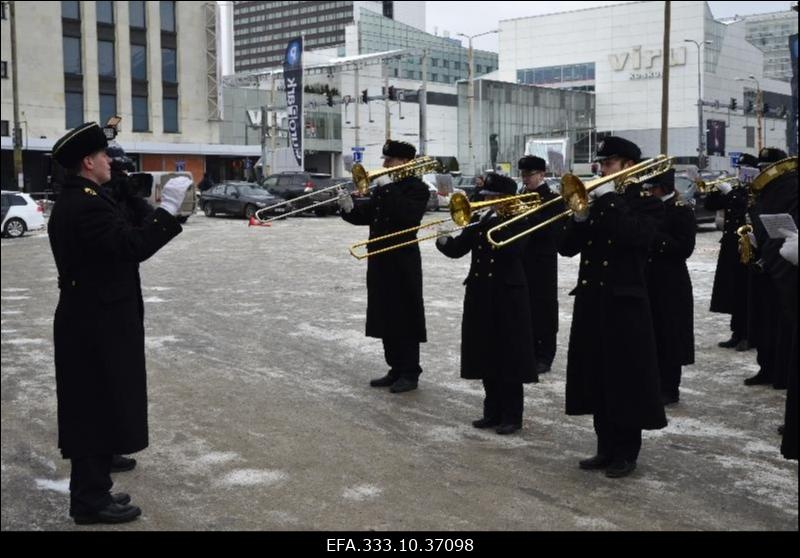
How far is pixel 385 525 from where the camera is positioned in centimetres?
483

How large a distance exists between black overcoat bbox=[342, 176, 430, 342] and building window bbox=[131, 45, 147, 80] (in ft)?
56.0

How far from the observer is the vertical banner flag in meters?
40.2

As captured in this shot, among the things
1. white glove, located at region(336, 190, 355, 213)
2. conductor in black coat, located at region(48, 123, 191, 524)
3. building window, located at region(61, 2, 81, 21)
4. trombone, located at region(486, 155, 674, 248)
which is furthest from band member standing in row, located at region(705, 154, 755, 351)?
building window, located at region(61, 2, 81, 21)

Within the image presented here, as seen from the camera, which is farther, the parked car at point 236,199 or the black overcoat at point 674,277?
the parked car at point 236,199

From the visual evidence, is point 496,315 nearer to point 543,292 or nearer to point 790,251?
point 543,292

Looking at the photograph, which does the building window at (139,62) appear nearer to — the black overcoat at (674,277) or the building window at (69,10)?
the building window at (69,10)

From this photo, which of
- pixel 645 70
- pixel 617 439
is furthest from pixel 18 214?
pixel 645 70

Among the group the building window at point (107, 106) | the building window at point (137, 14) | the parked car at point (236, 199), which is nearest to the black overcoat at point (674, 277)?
the building window at point (137, 14)

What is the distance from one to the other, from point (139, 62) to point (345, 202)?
18.7 metres

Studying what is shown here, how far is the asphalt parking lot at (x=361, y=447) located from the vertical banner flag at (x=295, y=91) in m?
29.1

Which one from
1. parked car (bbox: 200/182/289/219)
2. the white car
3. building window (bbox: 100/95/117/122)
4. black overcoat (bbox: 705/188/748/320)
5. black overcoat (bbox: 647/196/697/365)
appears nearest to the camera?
black overcoat (bbox: 647/196/697/365)

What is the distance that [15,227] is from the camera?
2619 centimetres

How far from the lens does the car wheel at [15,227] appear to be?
1024 inches

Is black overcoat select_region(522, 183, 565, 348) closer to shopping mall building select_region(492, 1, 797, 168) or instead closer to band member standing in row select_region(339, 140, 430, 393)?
band member standing in row select_region(339, 140, 430, 393)
